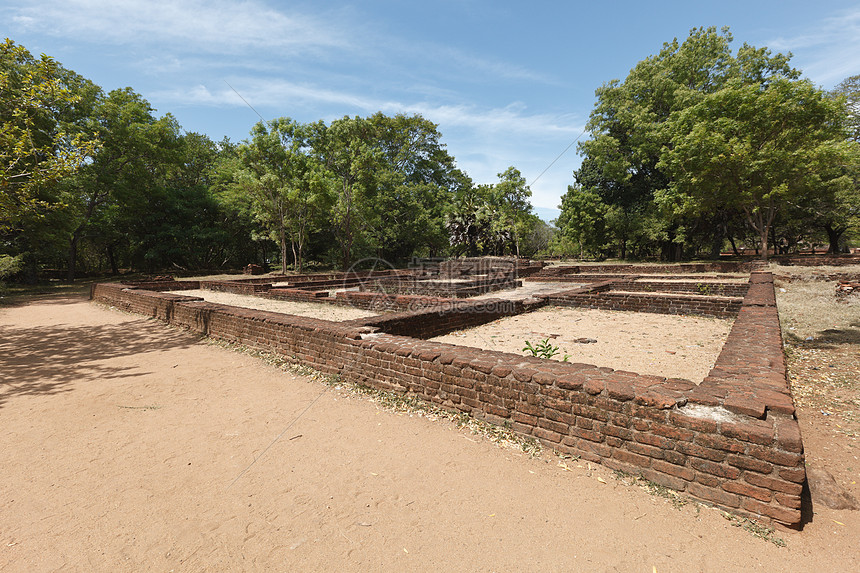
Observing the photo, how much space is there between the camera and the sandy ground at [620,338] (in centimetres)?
462

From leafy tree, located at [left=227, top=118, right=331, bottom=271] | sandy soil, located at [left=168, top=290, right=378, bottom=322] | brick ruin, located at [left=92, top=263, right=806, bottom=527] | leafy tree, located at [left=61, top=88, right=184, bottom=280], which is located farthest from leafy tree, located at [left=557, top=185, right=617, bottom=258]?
leafy tree, located at [left=61, top=88, right=184, bottom=280]

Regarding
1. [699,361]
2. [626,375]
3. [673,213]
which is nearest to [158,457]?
[626,375]

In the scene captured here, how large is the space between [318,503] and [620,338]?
5.54 meters

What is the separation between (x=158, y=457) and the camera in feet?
9.16

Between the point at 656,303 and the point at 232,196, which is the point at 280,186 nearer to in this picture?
the point at 232,196

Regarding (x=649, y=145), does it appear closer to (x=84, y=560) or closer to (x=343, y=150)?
(x=343, y=150)

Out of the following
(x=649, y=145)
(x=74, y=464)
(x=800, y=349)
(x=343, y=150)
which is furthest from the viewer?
(x=343, y=150)

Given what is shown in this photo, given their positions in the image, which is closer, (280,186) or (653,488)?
(653,488)

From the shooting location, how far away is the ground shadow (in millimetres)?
4544

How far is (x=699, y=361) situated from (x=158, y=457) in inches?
240

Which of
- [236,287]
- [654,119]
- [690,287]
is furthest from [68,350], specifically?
[654,119]

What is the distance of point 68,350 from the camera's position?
19.7ft

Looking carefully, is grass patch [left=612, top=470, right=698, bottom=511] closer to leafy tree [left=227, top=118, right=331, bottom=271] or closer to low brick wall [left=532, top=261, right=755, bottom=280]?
low brick wall [left=532, top=261, right=755, bottom=280]

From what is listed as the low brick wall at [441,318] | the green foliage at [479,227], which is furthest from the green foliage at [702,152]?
the low brick wall at [441,318]
